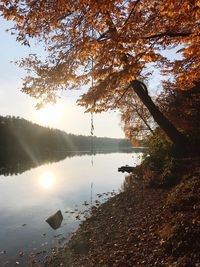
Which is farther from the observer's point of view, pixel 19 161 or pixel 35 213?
pixel 19 161

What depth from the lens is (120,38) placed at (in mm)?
9078

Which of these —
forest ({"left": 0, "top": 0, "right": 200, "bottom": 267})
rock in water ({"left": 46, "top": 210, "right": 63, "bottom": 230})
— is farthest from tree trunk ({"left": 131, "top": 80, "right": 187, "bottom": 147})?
rock in water ({"left": 46, "top": 210, "right": 63, "bottom": 230})

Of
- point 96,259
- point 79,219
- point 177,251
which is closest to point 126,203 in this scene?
point 79,219

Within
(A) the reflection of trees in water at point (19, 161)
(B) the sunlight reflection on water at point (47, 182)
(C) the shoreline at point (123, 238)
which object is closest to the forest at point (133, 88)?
(C) the shoreline at point (123, 238)

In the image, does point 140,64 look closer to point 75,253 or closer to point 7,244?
point 75,253

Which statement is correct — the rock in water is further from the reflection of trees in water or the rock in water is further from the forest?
the reflection of trees in water

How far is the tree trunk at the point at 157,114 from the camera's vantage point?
1748 cm

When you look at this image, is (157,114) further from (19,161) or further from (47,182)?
(19,161)

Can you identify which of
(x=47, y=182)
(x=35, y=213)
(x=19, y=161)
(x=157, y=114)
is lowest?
(x=35, y=213)

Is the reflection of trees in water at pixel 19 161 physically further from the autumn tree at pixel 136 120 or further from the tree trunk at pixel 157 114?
the tree trunk at pixel 157 114

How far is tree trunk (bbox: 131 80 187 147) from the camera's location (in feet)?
57.4

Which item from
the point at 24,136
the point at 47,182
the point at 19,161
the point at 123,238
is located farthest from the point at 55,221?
the point at 24,136

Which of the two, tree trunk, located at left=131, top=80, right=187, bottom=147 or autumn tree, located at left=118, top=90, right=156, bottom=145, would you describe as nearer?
tree trunk, located at left=131, top=80, right=187, bottom=147

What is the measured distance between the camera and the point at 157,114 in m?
17.8
